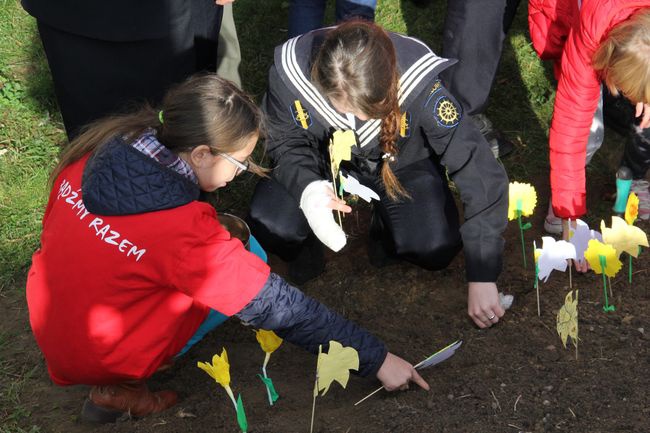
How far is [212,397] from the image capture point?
243cm

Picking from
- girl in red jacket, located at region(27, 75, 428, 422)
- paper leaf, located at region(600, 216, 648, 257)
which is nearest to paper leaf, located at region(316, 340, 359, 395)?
girl in red jacket, located at region(27, 75, 428, 422)

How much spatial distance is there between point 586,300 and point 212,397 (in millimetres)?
1262

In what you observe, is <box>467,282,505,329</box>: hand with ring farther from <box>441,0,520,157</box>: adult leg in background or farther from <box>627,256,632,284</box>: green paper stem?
<box>441,0,520,157</box>: adult leg in background

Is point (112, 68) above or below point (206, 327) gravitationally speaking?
above

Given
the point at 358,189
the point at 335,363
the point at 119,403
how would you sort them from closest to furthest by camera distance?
1. the point at 335,363
2. the point at 119,403
3. the point at 358,189

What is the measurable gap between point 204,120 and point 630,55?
1.23 m

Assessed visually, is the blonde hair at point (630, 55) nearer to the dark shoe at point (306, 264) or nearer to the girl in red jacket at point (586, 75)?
the girl in red jacket at point (586, 75)

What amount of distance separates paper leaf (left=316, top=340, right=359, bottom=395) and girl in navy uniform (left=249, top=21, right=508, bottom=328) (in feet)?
1.69

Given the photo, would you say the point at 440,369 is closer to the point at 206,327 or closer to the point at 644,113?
the point at 206,327

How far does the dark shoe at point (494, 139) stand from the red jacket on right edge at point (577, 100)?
0.77m

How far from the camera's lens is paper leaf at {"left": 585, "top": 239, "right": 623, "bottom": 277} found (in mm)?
2348

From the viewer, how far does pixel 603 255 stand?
2361mm

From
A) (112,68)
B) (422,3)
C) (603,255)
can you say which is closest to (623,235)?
(603,255)

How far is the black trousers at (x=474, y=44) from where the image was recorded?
3109 millimetres
